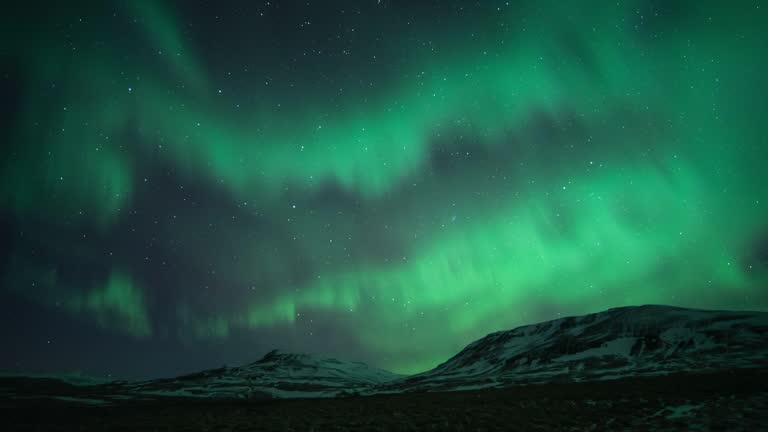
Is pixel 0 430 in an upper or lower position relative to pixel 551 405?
upper

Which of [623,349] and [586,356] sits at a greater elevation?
[623,349]

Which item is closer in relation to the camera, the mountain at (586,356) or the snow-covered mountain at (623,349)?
the snow-covered mountain at (623,349)

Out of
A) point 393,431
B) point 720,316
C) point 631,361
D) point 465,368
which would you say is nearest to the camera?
Result: point 393,431

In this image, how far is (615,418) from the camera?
67.6 ft

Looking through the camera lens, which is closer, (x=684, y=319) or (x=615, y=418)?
→ (x=615, y=418)

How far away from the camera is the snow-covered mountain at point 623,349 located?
110 m

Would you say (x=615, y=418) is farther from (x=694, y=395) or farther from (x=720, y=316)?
(x=720, y=316)

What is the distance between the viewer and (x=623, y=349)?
146 metres

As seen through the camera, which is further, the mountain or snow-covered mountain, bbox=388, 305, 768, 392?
the mountain

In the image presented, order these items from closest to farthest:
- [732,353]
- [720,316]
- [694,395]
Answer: [694,395]
[732,353]
[720,316]

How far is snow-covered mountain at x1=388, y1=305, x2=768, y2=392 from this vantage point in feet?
361

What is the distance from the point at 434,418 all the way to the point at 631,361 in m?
132

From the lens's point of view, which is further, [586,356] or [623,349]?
[623,349]

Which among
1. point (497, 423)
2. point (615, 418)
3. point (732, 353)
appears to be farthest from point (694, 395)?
point (732, 353)
